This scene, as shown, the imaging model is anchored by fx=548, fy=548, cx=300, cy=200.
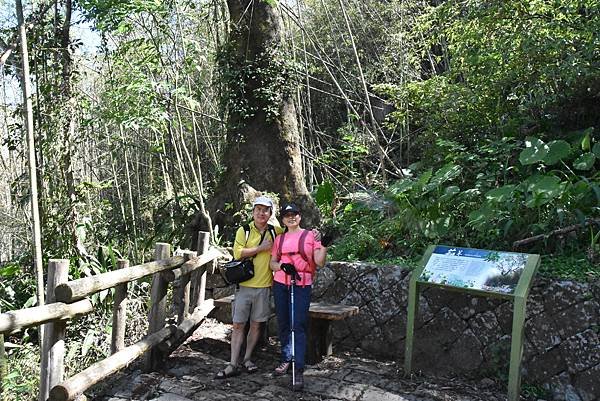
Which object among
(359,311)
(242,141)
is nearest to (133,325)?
(359,311)

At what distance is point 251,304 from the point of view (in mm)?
4215

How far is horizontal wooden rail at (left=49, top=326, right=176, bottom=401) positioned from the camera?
10.1 ft

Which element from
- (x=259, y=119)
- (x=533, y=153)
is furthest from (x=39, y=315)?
(x=259, y=119)

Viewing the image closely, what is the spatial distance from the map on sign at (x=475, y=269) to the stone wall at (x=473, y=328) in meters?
0.52

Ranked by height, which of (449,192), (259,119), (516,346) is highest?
(259,119)

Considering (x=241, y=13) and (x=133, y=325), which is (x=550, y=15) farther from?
(x=133, y=325)

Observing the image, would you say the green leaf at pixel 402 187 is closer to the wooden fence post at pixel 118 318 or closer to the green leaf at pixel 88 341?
the wooden fence post at pixel 118 318

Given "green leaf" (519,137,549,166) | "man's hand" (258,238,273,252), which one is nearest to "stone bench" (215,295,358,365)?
"man's hand" (258,238,273,252)

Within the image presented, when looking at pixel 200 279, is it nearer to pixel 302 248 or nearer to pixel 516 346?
pixel 302 248

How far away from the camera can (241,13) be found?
7.19 m

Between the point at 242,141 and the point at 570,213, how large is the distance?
13.5 ft

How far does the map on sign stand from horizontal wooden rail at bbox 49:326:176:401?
204cm

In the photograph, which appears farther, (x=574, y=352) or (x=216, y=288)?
(x=216, y=288)

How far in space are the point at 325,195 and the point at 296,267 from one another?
359 centimetres
